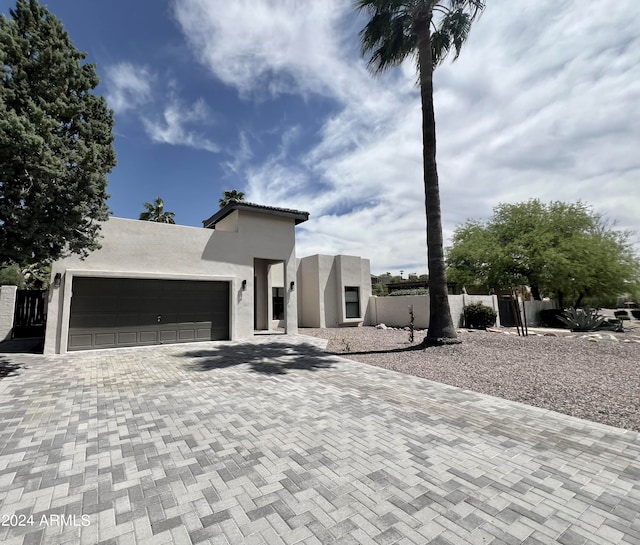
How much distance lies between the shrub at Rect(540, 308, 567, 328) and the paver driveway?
19764 mm

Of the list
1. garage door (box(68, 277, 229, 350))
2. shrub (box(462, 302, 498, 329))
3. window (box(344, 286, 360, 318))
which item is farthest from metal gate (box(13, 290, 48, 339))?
shrub (box(462, 302, 498, 329))

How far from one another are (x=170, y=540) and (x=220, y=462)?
119 cm

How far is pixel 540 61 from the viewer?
27.7 feet

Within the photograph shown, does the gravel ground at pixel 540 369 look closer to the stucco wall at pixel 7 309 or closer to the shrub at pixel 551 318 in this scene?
the shrub at pixel 551 318

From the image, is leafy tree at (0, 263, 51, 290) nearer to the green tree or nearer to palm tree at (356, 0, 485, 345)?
the green tree

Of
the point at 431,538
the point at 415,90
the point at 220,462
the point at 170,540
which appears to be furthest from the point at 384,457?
the point at 415,90

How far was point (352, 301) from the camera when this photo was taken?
2130 cm

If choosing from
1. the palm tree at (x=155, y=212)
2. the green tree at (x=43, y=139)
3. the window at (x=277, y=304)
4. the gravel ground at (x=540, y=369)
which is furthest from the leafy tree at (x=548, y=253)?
the palm tree at (x=155, y=212)

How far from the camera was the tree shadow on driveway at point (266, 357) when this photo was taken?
843 cm

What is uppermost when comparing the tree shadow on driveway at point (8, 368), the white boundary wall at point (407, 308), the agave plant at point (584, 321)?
→ the white boundary wall at point (407, 308)

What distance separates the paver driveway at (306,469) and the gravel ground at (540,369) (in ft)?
2.27

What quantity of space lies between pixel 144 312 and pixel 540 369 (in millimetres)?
12912

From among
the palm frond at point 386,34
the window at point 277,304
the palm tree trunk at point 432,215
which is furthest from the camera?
the window at point 277,304

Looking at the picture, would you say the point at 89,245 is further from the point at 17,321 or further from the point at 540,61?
the point at 540,61
